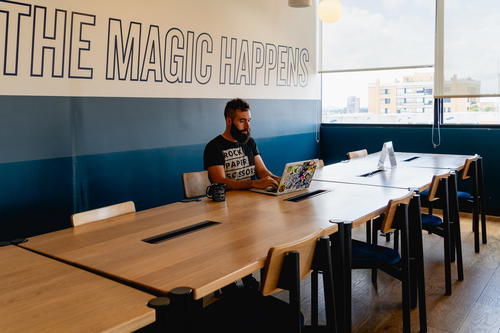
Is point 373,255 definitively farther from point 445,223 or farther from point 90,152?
point 90,152

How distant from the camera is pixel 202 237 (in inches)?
85.9

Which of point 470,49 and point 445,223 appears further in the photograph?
point 470,49

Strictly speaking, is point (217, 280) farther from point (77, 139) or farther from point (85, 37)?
point (85, 37)

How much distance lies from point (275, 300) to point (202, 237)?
435 mm

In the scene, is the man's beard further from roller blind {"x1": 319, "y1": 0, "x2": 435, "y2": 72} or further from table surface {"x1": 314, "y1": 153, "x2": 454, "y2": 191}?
roller blind {"x1": 319, "y1": 0, "x2": 435, "y2": 72}

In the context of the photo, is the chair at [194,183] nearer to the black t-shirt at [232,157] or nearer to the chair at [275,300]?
the black t-shirt at [232,157]

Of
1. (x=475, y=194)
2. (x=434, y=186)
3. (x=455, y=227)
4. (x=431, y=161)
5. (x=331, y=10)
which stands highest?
(x=331, y=10)

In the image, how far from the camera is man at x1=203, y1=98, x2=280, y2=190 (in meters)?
3.67

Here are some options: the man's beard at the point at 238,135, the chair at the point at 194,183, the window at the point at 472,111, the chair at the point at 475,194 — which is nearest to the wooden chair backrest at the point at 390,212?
the chair at the point at 194,183

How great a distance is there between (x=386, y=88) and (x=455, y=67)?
0.99m

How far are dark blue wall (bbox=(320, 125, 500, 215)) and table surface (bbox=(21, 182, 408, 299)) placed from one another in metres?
3.16

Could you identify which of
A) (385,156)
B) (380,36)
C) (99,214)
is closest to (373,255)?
(99,214)

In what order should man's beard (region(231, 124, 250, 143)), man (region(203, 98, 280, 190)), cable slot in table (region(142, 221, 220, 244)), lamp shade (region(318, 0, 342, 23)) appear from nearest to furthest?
cable slot in table (region(142, 221, 220, 244)) → man (region(203, 98, 280, 190)) → man's beard (region(231, 124, 250, 143)) → lamp shade (region(318, 0, 342, 23))

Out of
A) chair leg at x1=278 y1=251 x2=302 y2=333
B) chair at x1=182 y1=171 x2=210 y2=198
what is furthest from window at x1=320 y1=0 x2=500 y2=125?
chair leg at x1=278 y1=251 x2=302 y2=333
